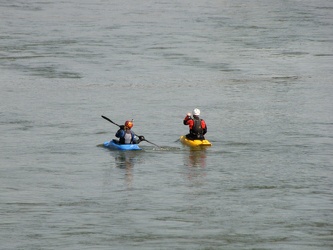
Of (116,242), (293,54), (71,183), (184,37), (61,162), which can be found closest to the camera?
(116,242)

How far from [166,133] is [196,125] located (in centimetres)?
491

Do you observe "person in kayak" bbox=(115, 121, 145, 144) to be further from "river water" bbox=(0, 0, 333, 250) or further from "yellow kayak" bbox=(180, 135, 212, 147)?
"yellow kayak" bbox=(180, 135, 212, 147)

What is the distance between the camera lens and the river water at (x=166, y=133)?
106 ft

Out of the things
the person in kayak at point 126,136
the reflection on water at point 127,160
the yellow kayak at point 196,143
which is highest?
the person in kayak at point 126,136

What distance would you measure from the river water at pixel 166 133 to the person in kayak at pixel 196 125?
2.27ft

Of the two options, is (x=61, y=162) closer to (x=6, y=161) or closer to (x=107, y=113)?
(x=6, y=161)

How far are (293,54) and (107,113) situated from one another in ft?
84.6

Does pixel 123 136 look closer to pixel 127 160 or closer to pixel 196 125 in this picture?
pixel 127 160

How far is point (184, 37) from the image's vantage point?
275 ft

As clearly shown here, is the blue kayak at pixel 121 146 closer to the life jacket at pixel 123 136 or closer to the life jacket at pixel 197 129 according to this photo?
the life jacket at pixel 123 136

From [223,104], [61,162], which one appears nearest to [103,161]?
[61,162]

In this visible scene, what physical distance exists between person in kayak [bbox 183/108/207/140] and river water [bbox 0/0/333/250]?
0.69 m

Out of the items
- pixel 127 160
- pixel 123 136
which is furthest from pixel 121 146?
pixel 127 160

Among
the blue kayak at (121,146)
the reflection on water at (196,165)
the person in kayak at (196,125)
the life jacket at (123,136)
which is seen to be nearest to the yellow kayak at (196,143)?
the person in kayak at (196,125)
